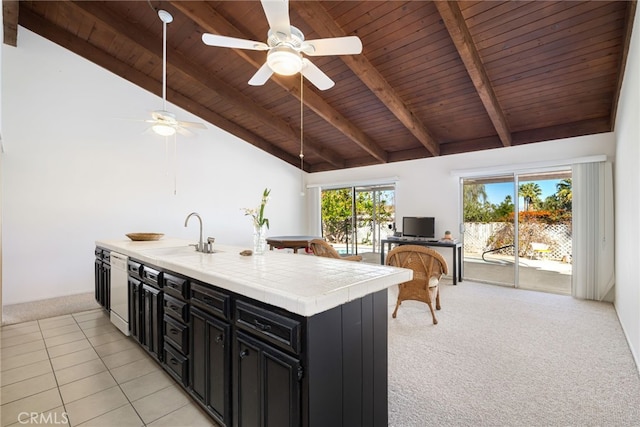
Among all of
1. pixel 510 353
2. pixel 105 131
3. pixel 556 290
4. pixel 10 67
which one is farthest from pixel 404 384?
pixel 10 67

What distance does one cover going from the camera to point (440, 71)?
3824 millimetres

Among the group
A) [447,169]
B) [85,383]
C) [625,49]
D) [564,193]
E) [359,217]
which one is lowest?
[85,383]

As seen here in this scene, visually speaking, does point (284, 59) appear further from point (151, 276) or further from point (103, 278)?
point (103, 278)

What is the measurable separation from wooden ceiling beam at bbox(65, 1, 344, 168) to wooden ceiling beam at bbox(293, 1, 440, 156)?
2292 millimetres

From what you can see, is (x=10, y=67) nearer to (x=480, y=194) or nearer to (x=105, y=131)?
(x=105, y=131)

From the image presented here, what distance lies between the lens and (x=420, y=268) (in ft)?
10.9

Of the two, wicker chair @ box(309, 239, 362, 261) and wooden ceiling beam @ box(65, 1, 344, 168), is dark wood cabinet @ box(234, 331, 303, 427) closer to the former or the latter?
wicker chair @ box(309, 239, 362, 261)

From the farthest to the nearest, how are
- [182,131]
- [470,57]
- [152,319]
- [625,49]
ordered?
[182,131]
[470,57]
[625,49]
[152,319]

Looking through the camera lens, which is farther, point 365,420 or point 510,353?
point 510,353

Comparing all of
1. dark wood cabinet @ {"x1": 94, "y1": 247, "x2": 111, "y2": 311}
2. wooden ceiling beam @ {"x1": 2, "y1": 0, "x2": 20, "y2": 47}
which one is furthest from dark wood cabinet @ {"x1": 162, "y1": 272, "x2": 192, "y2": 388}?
wooden ceiling beam @ {"x1": 2, "y1": 0, "x2": 20, "y2": 47}

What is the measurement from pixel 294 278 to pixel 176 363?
3.94 feet

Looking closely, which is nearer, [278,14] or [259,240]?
[278,14]

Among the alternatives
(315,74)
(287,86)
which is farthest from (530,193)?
(315,74)

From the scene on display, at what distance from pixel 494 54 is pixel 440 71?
24.8 inches
